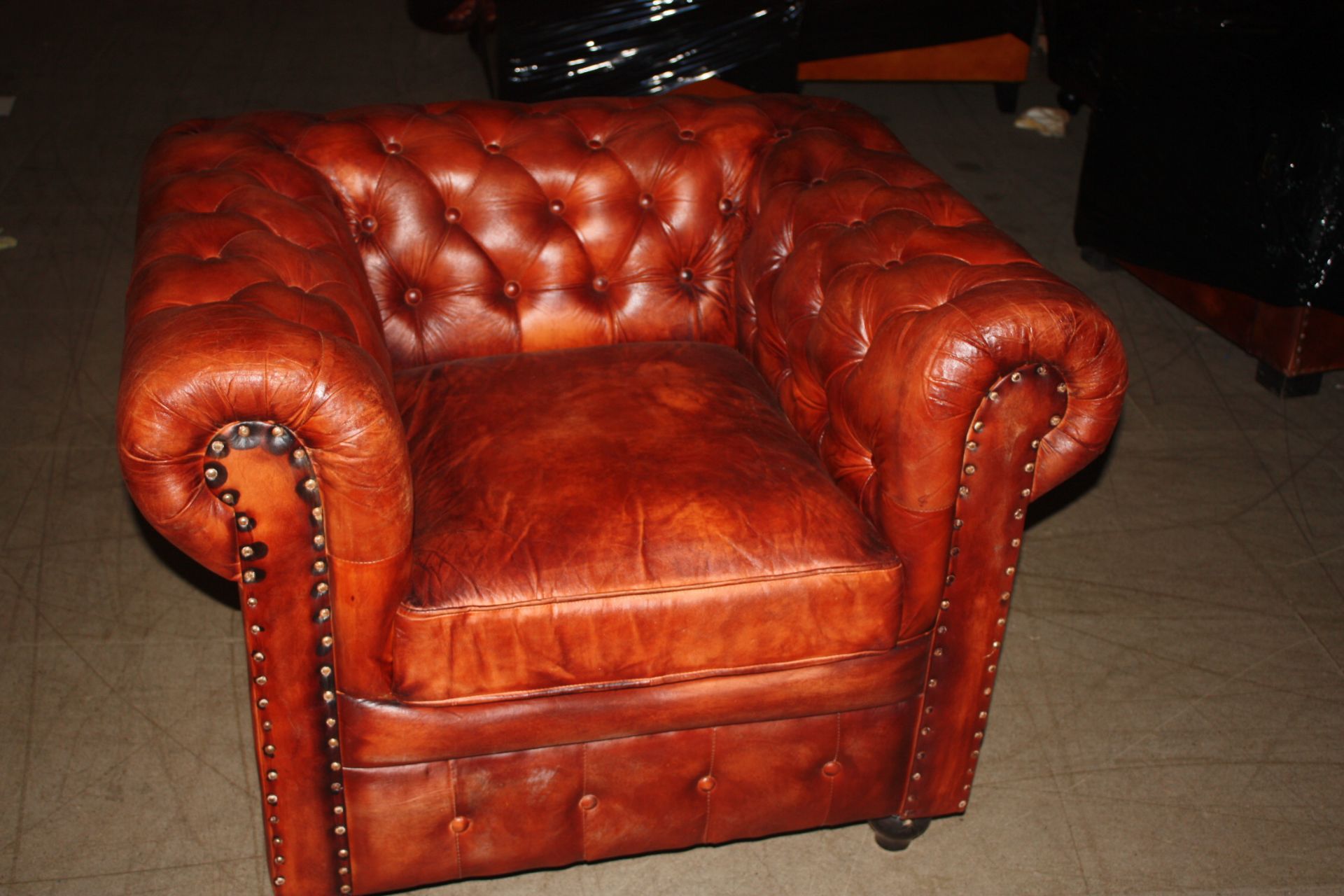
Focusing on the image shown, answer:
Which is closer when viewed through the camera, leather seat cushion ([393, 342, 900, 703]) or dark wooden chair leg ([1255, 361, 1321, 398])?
leather seat cushion ([393, 342, 900, 703])

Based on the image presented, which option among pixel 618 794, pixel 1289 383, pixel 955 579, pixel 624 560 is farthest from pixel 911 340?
pixel 1289 383

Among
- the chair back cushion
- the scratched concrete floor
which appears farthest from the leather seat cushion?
the scratched concrete floor

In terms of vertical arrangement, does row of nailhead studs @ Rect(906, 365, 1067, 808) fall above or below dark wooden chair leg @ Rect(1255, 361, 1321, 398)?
above

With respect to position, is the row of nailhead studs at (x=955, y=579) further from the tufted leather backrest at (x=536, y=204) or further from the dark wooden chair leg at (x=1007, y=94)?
the dark wooden chair leg at (x=1007, y=94)

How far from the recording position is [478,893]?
1.73 metres

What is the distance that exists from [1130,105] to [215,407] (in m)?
2.58

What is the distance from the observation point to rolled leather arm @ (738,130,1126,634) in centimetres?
149

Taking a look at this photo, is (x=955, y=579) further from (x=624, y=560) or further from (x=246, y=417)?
(x=246, y=417)

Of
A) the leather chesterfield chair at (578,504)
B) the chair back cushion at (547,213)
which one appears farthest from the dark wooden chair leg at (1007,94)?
the leather chesterfield chair at (578,504)

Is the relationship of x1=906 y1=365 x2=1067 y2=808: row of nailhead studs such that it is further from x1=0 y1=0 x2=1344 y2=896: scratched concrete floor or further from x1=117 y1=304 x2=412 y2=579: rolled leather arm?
x1=117 y1=304 x2=412 y2=579: rolled leather arm

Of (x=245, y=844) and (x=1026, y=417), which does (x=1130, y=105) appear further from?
(x=245, y=844)

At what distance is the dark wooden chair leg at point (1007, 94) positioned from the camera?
4430 millimetres

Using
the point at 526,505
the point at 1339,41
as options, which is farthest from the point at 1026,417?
the point at 1339,41

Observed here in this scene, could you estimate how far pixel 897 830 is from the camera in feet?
5.88
